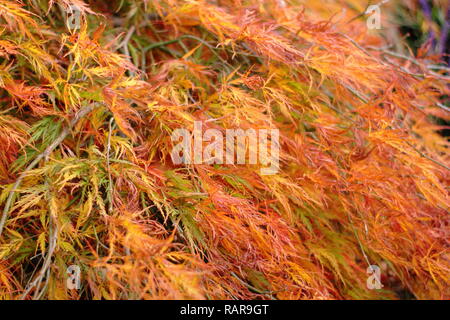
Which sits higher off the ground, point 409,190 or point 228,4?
point 228,4

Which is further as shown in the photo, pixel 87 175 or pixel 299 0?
pixel 299 0

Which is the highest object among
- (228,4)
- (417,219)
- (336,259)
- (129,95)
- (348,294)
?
(228,4)

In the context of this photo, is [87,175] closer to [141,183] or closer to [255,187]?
[141,183]

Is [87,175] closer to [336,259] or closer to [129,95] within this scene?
[129,95]
